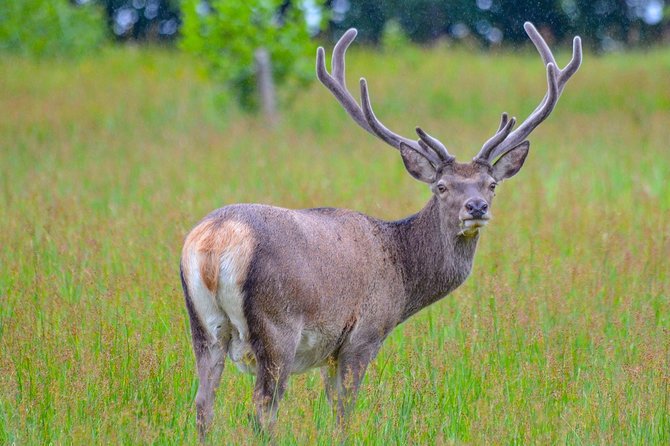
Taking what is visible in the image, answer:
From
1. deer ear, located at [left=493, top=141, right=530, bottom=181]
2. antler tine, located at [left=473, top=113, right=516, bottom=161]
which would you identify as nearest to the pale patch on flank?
antler tine, located at [left=473, top=113, right=516, bottom=161]

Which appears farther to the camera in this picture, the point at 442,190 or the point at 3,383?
the point at 442,190

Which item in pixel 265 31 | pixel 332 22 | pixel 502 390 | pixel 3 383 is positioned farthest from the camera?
pixel 332 22

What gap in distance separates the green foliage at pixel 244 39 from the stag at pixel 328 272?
9.90m

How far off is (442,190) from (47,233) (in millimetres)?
3309

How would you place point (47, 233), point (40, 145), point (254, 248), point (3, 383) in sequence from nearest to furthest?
point (254, 248)
point (3, 383)
point (47, 233)
point (40, 145)

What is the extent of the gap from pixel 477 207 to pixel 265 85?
11262mm

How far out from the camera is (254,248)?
4504mm

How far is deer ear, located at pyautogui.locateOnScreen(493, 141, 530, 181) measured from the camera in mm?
5766

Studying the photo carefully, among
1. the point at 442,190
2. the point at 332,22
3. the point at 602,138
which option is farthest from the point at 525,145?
the point at 332,22

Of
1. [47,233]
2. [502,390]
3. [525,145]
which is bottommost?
[502,390]

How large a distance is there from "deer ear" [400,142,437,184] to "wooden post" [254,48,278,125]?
10420mm

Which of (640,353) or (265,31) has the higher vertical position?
(265,31)

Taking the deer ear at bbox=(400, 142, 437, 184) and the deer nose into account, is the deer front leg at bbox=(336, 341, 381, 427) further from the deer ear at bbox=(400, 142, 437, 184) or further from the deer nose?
the deer ear at bbox=(400, 142, 437, 184)

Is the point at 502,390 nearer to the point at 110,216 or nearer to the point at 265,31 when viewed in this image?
the point at 110,216
